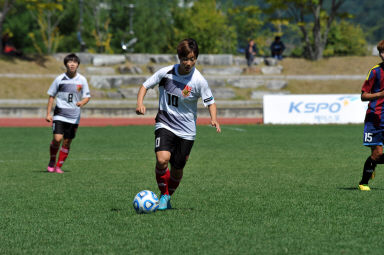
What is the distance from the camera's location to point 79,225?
6637 millimetres

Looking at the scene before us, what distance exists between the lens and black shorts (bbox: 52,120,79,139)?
12305 mm

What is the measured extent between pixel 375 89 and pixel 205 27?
54556 millimetres

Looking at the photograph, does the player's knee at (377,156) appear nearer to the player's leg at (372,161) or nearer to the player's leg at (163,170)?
the player's leg at (372,161)

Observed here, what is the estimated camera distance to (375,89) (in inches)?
348

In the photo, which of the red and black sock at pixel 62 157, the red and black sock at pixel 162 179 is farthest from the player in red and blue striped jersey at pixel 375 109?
the red and black sock at pixel 62 157

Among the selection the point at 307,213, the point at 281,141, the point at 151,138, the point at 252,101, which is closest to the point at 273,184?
the point at 307,213

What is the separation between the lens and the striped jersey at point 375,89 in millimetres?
8773

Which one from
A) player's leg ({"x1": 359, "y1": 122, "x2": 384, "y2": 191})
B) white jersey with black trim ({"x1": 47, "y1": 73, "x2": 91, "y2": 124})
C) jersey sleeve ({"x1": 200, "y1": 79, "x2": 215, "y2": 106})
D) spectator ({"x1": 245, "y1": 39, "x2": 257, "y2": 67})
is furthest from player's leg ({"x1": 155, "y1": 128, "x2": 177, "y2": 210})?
spectator ({"x1": 245, "y1": 39, "x2": 257, "y2": 67})

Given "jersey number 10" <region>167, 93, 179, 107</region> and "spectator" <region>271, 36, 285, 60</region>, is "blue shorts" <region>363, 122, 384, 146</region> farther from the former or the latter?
"spectator" <region>271, 36, 285, 60</region>

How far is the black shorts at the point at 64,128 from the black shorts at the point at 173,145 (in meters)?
5.05

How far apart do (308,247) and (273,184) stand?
4.68 meters

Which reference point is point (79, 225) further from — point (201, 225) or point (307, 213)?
point (307, 213)

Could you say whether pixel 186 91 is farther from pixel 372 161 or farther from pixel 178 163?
pixel 372 161

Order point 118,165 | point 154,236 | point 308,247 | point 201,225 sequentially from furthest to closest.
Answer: point 118,165
point 201,225
point 154,236
point 308,247
